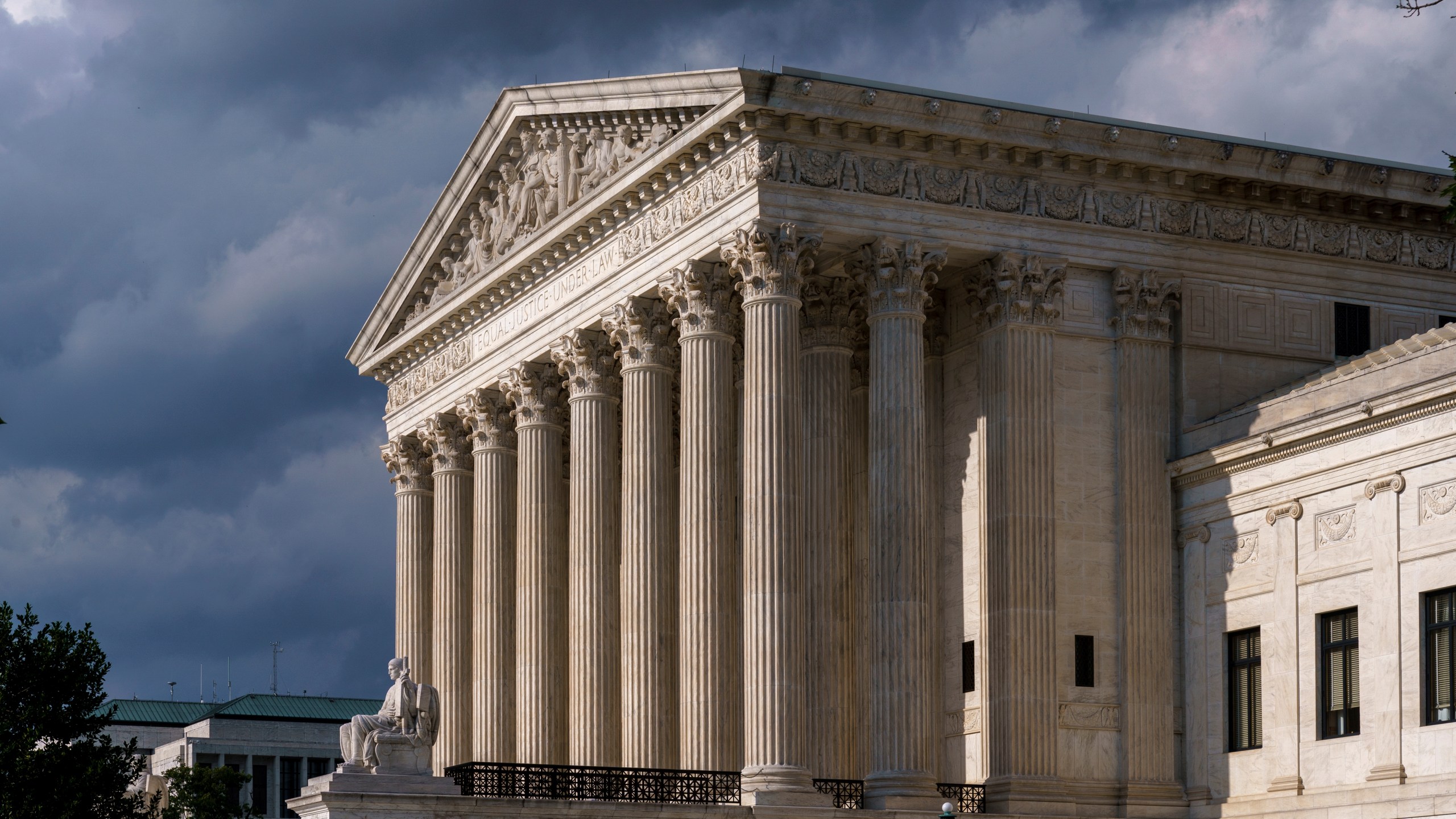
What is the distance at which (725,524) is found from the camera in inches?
2108

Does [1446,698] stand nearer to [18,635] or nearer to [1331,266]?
[1331,266]

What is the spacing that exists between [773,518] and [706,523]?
113 inches

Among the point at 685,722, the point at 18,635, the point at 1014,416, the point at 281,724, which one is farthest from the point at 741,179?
the point at 281,724

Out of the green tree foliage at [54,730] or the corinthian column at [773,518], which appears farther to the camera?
the green tree foliage at [54,730]

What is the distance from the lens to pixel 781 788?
49.2 m

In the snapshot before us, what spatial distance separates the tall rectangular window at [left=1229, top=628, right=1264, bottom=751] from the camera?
170ft

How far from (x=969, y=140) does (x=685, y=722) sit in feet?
48.6

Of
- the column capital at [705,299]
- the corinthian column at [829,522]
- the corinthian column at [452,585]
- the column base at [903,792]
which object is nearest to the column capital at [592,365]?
the column capital at [705,299]

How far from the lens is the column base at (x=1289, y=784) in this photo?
49875 millimetres

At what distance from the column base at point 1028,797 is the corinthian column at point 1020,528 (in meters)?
0.03

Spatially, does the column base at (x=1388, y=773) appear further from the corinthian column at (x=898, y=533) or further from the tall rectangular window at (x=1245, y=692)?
the corinthian column at (x=898, y=533)

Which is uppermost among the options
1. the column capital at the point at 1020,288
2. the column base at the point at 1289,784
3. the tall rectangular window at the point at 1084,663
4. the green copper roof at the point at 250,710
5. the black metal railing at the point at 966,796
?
the column capital at the point at 1020,288

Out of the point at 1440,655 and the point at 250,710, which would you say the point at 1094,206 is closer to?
the point at 1440,655

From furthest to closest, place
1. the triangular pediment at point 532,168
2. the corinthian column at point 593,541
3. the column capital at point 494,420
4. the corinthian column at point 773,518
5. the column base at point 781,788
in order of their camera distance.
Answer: the column capital at point 494,420
the corinthian column at point 593,541
the triangular pediment at point 532,168
the corinthian column at point 773,518
the column base at point 781,788
